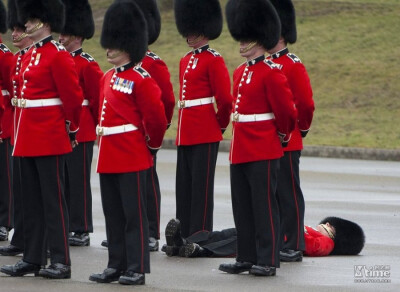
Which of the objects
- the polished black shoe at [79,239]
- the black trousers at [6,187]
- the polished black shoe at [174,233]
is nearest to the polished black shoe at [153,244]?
the polished black shoe at [174,233]

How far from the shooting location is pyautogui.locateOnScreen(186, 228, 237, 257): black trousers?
9.86 m

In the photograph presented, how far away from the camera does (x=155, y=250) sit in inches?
404

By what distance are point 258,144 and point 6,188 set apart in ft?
9.36

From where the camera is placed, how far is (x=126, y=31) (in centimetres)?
859

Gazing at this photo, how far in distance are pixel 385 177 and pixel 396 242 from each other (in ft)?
20.4

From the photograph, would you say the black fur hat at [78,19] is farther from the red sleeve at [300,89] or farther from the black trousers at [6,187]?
the red sleeve at [300,89]

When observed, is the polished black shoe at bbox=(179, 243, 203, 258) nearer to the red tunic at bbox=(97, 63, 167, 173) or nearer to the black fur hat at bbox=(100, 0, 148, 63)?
the red tunic at bbox=(97, 63, 167, 173)

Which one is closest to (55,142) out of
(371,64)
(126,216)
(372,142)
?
(126,216)

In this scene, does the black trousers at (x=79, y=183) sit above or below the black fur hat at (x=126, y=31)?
below

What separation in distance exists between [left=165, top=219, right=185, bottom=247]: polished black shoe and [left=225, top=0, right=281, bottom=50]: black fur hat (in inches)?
62.1

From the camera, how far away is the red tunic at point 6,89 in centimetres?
1049

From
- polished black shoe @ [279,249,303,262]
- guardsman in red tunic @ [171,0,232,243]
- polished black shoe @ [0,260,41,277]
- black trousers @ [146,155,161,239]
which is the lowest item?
polished black shoe @ [279,249,303,262]

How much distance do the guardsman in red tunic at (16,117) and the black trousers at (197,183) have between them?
1368 millimetres

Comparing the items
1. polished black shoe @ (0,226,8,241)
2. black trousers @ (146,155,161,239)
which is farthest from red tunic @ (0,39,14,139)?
black trousers @ (146,155,161,239)
